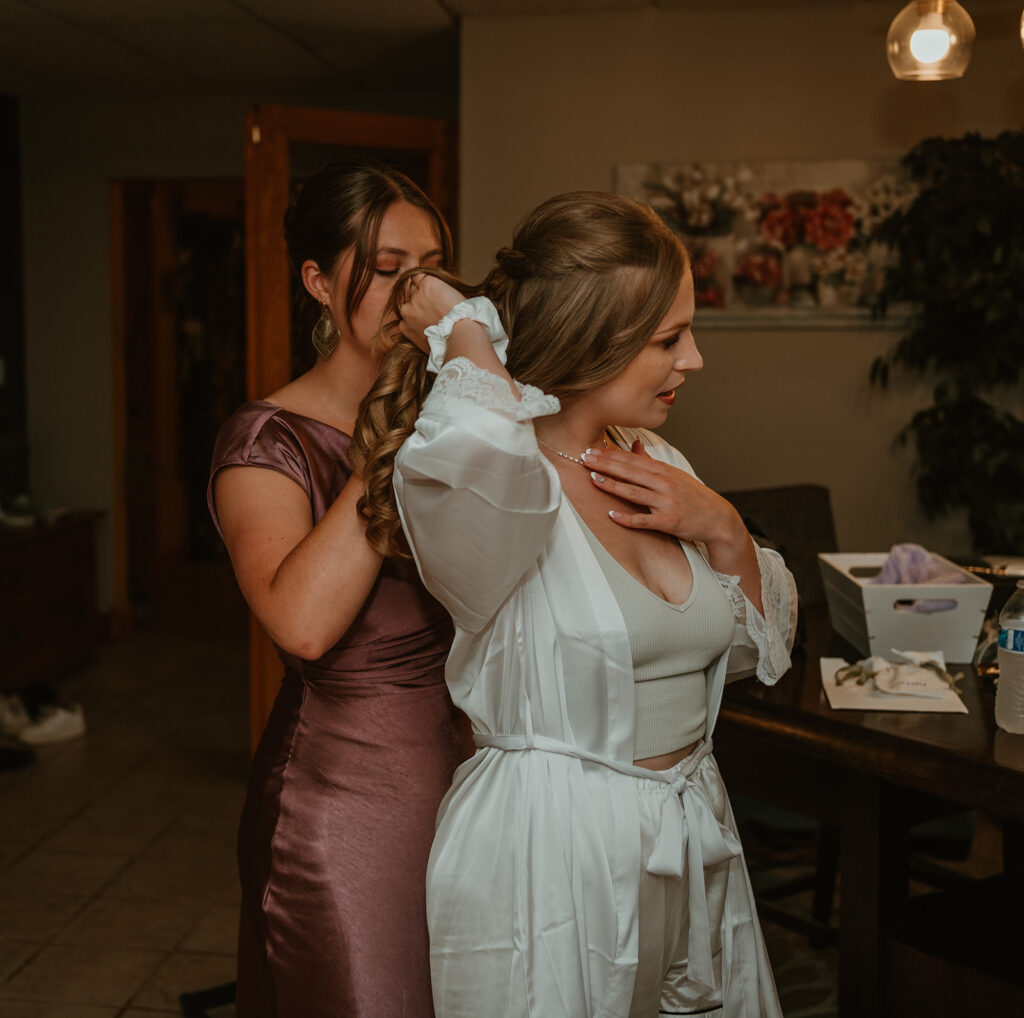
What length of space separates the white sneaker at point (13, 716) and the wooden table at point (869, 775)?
3.38 metres

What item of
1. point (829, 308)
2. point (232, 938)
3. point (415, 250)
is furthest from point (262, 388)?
point (415, 250)

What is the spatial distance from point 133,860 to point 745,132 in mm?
3298

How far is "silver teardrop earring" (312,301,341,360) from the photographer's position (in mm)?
1728

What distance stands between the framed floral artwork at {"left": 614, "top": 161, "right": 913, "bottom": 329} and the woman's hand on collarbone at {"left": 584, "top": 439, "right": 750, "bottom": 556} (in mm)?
3059

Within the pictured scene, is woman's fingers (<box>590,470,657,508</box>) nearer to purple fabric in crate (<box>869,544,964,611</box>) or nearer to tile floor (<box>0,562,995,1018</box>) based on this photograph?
purple fabric in crate (<box>869,544,964,611</box>)

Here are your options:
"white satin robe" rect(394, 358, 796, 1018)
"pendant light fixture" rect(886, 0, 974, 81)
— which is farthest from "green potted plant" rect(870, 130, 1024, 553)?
"white satin robe" rect(394, 358, 796, 1018)

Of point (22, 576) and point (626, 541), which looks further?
point (22, 576)

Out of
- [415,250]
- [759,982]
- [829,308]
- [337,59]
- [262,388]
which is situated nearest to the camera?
[759,982]

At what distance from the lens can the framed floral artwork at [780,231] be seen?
4309mm

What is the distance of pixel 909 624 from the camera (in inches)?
85.4

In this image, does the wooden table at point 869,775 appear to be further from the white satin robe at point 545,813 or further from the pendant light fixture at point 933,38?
the pendant light fixture at point 933,38

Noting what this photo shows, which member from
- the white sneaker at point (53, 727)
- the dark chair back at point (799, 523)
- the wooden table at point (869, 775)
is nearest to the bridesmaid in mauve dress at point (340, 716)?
the wooden table at point (869, 775)

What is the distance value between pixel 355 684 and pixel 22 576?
4079mm

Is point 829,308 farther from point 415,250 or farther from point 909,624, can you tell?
point 415,250
